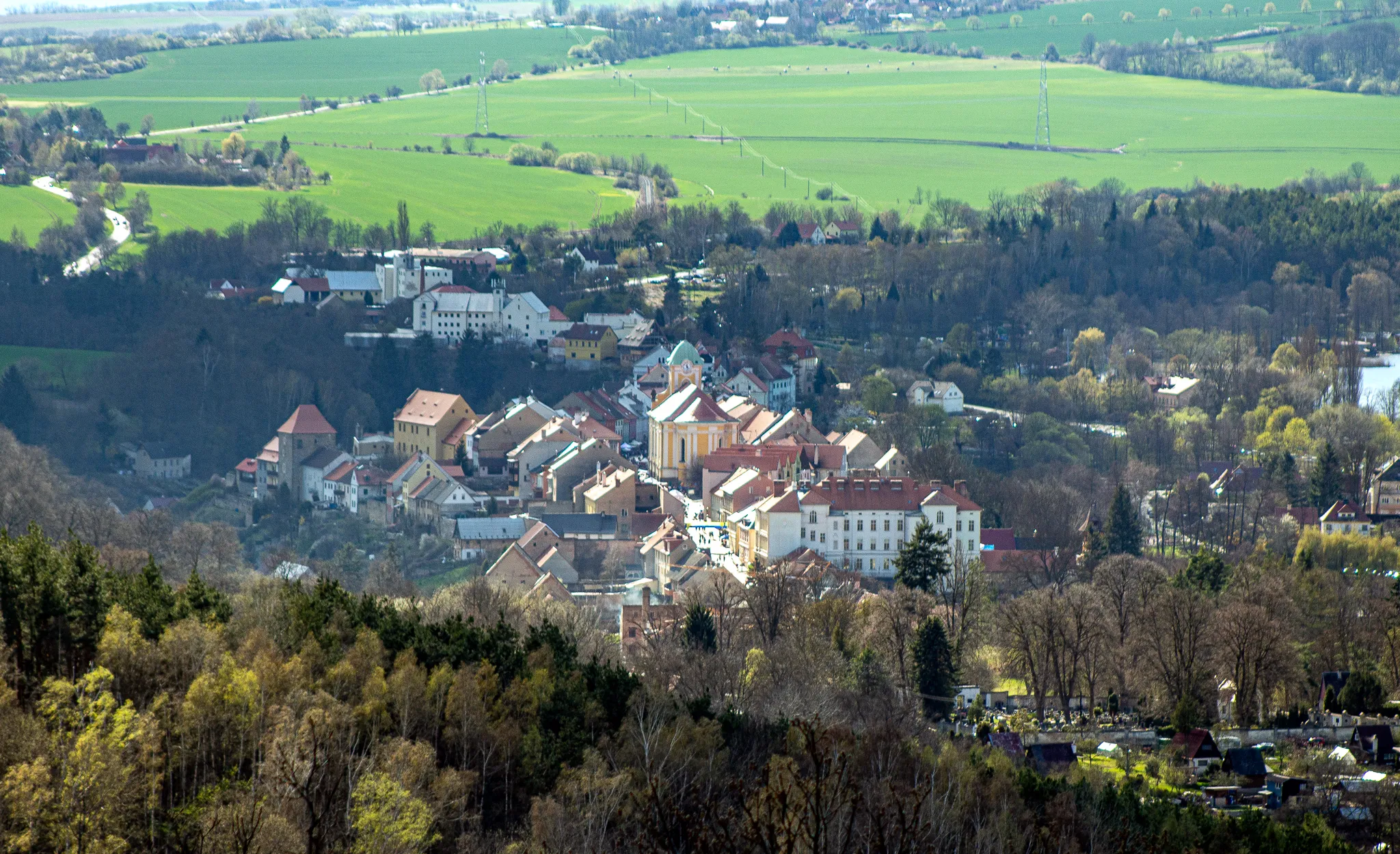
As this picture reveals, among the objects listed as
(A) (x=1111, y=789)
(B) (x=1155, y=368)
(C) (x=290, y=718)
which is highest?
(C) (x=290, y=718)

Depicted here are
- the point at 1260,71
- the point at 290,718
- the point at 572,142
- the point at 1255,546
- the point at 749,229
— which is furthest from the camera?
the point at 1260,71

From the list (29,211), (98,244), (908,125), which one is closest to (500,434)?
(98,244)

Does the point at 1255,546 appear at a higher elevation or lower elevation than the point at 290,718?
lower

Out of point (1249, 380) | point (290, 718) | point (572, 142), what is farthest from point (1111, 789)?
point (572, 142)

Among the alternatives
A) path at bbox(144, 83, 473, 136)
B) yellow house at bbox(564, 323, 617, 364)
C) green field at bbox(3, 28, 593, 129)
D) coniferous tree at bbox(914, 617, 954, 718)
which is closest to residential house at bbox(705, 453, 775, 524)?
yellow house at bbox(564, 323, 617, 364)

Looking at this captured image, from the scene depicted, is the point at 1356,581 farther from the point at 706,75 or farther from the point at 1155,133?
the point at 706,75

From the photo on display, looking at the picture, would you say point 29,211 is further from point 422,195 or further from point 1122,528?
point 1122,528

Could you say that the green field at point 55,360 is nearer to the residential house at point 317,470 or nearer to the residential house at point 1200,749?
the residential house at point 317,470
